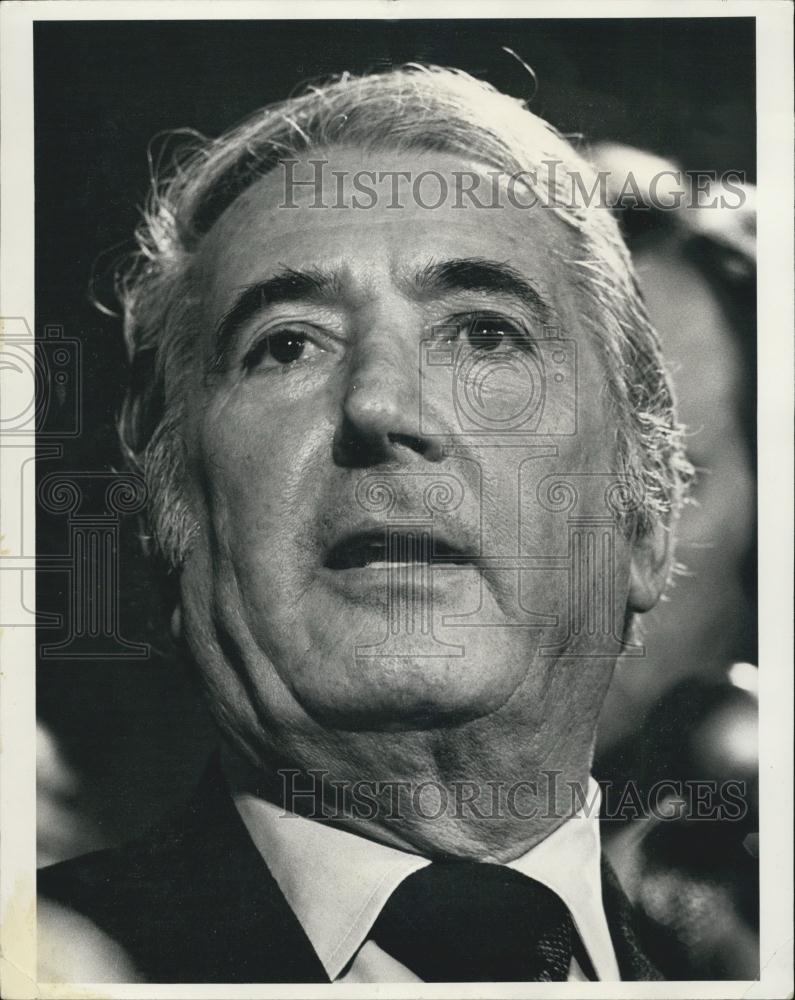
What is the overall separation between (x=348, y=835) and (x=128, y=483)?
→ 682 mm

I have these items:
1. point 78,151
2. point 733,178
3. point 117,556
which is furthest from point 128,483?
point 733,178

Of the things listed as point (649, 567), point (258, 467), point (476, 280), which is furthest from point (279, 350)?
point (649, 567)

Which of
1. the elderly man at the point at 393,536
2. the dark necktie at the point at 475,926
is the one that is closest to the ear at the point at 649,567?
the elderly man at the point at 393,536

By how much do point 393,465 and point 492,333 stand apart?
0.88 feet

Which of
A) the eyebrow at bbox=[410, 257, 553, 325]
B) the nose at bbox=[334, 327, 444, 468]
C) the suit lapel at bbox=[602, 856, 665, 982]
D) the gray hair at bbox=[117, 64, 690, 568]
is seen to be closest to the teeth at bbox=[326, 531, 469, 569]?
the nose at bbox=[334, 327, 444, 468]

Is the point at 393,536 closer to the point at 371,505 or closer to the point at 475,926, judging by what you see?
the point at 371,505

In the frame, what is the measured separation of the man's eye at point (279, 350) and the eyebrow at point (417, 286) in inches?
1.7

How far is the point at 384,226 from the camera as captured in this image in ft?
6.10

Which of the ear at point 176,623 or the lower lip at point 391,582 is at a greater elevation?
the lower lip at point 391,582

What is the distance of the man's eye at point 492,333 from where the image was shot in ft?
6.06

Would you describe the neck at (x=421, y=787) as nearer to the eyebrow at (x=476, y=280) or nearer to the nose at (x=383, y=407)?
the nose at (x=383, y=407)

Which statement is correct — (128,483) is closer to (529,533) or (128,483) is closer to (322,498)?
(322,498)

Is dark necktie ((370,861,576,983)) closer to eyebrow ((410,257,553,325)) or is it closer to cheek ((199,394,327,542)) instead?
cheek ((199,394,327,542))

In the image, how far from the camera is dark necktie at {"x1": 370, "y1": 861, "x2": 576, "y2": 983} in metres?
1.83
